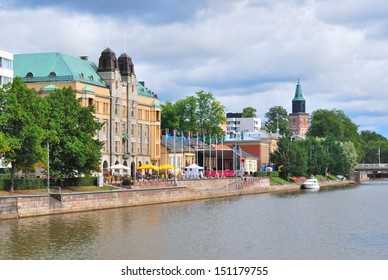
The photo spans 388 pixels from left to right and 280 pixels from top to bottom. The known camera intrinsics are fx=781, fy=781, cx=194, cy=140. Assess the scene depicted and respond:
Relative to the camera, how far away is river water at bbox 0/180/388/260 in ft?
161

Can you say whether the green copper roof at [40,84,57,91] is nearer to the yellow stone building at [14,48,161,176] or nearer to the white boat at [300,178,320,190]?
the yellow stone building at [14,48,161,176]

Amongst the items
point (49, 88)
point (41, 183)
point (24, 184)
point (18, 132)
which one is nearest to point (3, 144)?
point (18, 132)

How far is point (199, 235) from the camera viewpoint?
5888cm

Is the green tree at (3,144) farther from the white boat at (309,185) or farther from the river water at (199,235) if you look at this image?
the white boat at (309,185)

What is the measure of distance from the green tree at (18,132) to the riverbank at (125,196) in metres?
4.38

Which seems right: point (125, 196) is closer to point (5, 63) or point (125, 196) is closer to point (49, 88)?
point (5, 63)

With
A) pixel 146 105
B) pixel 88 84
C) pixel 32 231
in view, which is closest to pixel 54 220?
pixel 32 231

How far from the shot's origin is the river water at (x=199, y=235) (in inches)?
1932

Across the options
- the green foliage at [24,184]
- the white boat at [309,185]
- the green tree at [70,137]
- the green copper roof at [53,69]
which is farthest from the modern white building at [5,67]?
the white boat at [309,185]

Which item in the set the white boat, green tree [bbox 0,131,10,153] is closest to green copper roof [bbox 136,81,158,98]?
the white boat

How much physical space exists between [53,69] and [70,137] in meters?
33.0
